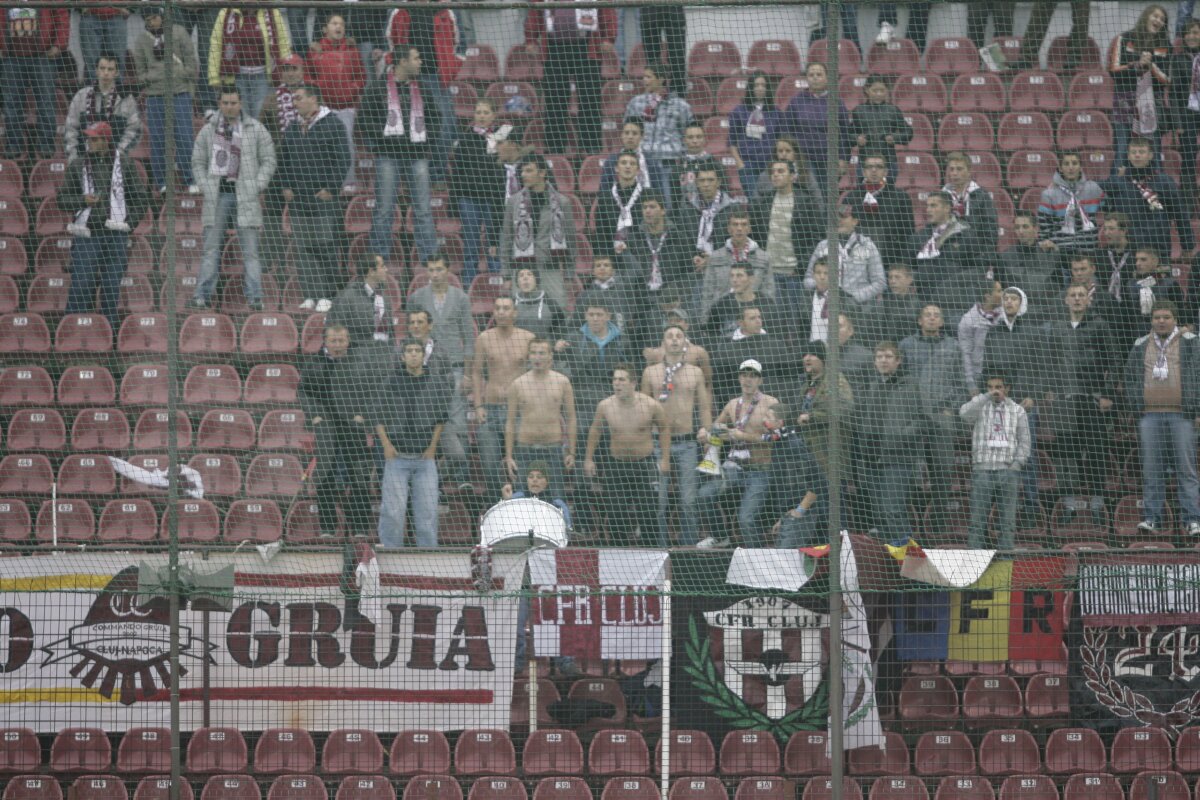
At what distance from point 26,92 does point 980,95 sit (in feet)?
27.5

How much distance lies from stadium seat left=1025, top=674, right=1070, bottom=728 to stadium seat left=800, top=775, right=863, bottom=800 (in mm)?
1318

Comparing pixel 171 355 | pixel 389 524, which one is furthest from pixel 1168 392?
pixel 171 355

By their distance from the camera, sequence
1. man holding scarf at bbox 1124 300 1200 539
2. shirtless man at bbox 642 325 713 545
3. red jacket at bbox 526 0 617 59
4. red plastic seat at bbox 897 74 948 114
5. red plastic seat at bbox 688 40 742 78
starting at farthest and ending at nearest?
red plastic seat at bbox 897 74 948 114, red plastic seat at bbox 688 40 742 78, red jacket at bbox 526 0 617 59, man holding scarf at bbox 1124 300 1200 539, shirtless man at bbox 642 325 713 545

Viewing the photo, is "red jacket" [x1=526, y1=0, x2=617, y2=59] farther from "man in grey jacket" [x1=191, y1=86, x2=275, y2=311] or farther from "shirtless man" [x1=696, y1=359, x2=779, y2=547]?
"shirtless man" [x1=696, y1=359, x2=779, y2=547]

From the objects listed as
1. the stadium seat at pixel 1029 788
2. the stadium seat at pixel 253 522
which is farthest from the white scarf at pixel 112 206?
the stadium seat at pixel 1029 788

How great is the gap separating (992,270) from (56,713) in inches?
295

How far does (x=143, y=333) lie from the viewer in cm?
1194

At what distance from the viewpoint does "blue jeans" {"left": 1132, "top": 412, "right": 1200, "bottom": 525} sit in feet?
33.5

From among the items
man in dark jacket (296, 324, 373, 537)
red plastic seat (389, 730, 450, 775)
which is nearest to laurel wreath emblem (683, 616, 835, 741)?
red plastic seat (389, 730, 450, 775)

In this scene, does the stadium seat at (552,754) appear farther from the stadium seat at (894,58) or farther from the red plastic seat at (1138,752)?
the stadium seat at (894,58)

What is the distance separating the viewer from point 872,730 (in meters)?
9.74

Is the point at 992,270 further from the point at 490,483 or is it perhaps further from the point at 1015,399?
the point at 490,483

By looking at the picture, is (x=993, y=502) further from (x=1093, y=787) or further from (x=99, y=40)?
(x=99, y=40)

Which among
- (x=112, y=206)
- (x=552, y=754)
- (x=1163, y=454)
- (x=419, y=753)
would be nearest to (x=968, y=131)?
(x=1163, y=454)
